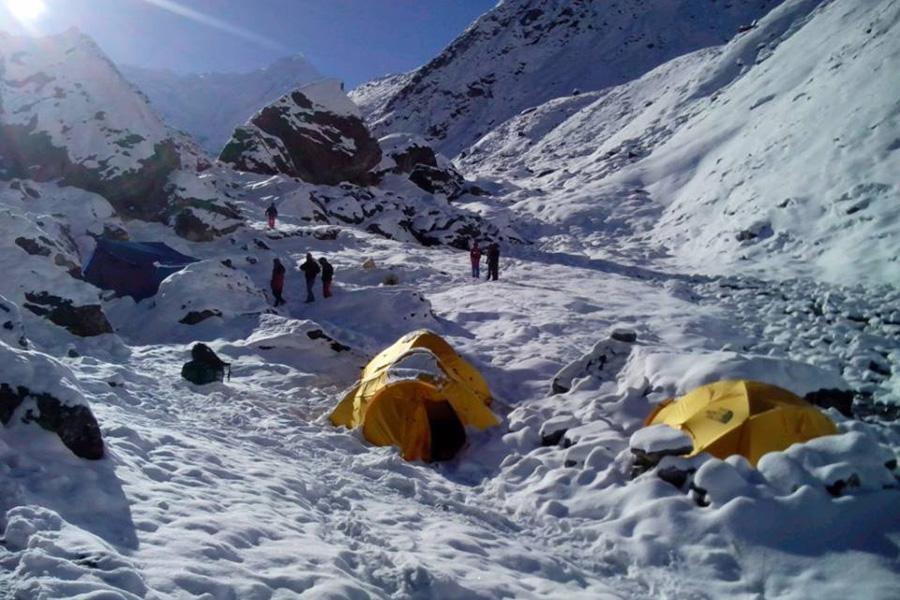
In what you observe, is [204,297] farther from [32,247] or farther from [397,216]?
[397,216]

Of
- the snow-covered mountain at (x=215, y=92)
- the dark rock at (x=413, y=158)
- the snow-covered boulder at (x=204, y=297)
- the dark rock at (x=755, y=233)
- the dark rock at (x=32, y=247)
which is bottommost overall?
the snow-covered boulder at (x=204, y=297)

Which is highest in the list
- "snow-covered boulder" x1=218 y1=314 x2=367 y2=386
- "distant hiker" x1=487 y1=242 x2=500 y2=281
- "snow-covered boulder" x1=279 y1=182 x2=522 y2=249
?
"snow-covered boulder" x1=279 y1=182 x2=522 y2=249

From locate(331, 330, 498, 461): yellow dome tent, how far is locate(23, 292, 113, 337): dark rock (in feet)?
20.8

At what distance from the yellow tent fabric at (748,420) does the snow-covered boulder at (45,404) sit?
6.81 metres

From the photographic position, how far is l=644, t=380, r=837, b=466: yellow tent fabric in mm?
7441

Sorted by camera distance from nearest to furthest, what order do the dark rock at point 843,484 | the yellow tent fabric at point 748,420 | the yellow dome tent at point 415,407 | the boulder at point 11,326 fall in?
the dark rock at point 843,484, the yellow tent fabric at point 748,420, the boulder at point 11,326, the yellow dome tent at point 415,407

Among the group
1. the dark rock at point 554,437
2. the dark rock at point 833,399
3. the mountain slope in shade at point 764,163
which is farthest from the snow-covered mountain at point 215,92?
the dark rock at point 833,399

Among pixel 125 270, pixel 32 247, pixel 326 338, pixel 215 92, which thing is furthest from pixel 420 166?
pixel 215 92

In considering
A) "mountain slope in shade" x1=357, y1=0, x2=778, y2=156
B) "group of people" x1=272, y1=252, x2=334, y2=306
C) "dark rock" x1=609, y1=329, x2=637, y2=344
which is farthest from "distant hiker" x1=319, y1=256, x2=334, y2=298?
"mountain slope in shade" x1=357, y1=0, x2=778, y2=156

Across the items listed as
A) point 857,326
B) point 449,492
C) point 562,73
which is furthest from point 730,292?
point 562,73

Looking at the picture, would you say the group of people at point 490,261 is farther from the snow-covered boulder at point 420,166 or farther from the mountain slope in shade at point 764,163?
A: the snow-covered boulder at point 420,166

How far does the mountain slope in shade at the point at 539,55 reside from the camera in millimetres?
79312

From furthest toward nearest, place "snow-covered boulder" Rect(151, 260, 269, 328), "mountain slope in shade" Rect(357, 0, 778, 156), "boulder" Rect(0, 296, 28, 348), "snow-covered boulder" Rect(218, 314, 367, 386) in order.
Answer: "mountain slope in shade" Rect(357, 0, 778, 156) → "snow-covered boulder" Rect(151, 260, 269, 328) → "snow-covered boulder" Rect(218, 314, 367, 386) → "boulder" Rect(0, 296, 28, 348)

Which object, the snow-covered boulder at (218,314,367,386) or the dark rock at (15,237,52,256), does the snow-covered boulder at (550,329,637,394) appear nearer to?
the snow-covered boulder at (218,314,367,386)
